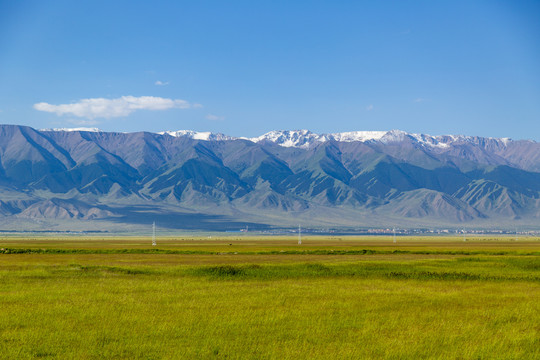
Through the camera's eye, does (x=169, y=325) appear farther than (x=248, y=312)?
No

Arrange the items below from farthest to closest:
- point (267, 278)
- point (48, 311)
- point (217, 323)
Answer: point (267, 278), point (48, 311), point (217, 323)

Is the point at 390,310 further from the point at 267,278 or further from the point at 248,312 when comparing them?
the point at 267,278

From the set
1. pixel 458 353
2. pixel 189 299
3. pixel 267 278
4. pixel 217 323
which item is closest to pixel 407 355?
pixel 458 353

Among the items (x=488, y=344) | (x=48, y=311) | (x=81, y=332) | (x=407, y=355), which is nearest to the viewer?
(x=407, y=355)

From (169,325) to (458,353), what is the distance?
40.5 feet

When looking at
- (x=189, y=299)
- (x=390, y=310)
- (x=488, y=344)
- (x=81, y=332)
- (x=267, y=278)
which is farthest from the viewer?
(x=267, y=278)

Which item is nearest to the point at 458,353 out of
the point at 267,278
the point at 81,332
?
the point at 81,332

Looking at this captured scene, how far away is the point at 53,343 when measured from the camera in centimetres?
2527

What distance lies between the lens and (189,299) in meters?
38.4

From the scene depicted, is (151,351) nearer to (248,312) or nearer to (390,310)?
(248,312)

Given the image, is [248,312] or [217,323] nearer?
[217,323]

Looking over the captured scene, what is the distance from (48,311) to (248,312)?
9933mm

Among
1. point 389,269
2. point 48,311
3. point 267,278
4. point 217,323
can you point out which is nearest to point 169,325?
point 217,323

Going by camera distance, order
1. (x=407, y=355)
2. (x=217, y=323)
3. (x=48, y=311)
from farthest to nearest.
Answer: (x=48, y=311) < (x=217, y=323) < (x=407, y=355)
